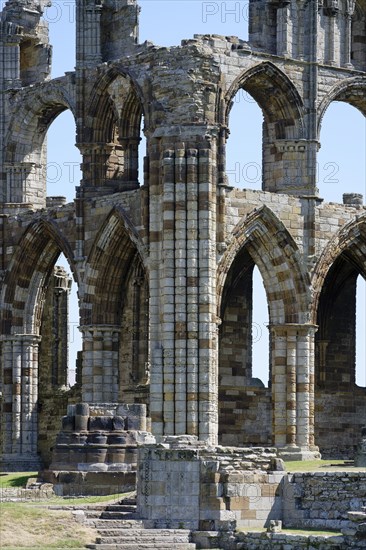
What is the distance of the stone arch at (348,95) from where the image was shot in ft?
203

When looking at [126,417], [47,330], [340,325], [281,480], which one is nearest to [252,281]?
[340,325]

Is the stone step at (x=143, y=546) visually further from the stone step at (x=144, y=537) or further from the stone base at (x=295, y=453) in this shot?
the stone base at (x=295, y=453)

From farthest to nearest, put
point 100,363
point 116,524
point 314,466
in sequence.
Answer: point 100,363
point 314,466
point 116,524

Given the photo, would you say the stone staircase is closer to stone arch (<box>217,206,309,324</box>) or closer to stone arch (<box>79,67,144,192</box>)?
stone arch (<box>217,206,309,324</box>)

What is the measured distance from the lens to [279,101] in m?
61.2

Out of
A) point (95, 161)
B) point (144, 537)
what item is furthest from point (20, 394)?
point (144, 537)

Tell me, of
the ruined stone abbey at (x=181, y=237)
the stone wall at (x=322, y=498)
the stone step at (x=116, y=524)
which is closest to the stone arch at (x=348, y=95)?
the ruined stone abbey at (x=181, y=237)

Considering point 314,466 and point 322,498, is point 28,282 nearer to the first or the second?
point 314,466

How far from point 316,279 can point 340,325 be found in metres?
6.15

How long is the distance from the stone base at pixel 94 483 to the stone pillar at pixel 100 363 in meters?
9.67

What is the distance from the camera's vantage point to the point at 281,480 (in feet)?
155

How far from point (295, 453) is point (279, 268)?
17.1 feet

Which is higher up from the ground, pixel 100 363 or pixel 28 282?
pixel 28 282

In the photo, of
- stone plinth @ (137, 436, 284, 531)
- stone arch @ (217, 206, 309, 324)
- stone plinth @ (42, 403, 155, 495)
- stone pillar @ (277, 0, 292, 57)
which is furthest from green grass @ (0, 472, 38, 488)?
stone pillar @ (277, 0, 292, 57)
